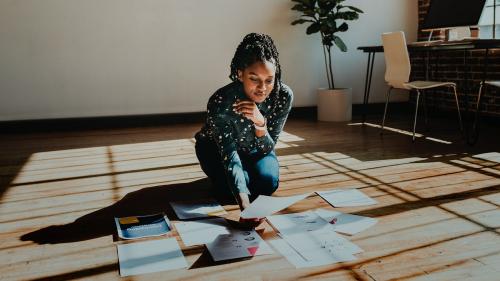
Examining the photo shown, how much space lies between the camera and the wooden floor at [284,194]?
171 cm

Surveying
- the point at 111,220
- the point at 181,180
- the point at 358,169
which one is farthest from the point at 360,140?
the point at 111,220

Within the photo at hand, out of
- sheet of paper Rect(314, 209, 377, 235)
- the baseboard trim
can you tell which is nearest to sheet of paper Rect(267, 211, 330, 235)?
sheet of paper Rect(314, 209, 377, 235)

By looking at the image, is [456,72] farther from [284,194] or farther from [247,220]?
[247,220]

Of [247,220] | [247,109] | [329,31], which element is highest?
[329,31]

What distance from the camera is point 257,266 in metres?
1.71

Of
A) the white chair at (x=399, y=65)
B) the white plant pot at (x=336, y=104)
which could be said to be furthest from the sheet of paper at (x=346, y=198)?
the white plant pot at (x=336, y=104)

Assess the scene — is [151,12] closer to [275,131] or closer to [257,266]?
[275,131]

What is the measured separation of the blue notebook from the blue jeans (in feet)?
1.23

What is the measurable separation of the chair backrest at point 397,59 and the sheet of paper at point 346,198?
1757 millimetres

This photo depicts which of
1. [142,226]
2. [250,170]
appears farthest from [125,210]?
[250,170]

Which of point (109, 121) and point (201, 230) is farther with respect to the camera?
point (109, 121)

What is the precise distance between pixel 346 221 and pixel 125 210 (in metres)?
1.03

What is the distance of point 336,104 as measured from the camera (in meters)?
5.27

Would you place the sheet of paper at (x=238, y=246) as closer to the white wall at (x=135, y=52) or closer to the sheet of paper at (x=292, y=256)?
the sheet of paper at (x=292, y=256)
